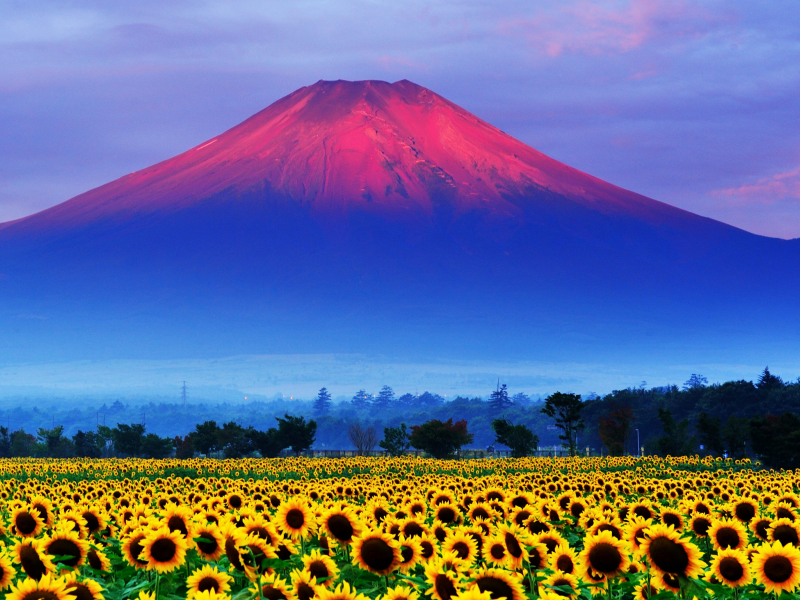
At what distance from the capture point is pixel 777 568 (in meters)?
8.33

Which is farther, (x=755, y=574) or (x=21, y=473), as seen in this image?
(x=21, y=473)

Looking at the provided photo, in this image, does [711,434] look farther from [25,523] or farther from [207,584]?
[207,584]

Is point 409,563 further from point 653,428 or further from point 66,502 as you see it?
point 653,428

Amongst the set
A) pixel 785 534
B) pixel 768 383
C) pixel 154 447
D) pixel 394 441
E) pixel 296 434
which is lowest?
pixel 154 447

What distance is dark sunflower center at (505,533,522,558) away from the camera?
8984mm

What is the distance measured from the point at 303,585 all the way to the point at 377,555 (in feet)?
4.19

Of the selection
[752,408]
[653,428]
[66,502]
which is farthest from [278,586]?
[653,428]

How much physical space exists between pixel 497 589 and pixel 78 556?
4.24 metres

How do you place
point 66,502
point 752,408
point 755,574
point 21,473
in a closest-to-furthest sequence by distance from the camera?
1. point 755,574
2. point 66,502
3. point 21,473
4. point 752,408

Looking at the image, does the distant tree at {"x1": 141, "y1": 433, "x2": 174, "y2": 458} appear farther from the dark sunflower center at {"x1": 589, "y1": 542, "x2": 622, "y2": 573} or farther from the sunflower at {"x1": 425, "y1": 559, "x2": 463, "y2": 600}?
the sunflower at {"x1": 425, "y1": 559, "x2": 463, "y2": 600}

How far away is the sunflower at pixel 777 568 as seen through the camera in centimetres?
825

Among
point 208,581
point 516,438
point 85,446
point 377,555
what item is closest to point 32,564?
point 208,581

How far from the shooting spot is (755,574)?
27.8 ft

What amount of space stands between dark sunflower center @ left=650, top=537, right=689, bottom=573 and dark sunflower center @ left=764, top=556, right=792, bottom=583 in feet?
2.91
